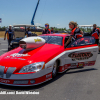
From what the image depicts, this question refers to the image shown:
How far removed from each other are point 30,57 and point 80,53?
1.93m

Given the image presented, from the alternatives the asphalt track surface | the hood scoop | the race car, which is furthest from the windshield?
the asphalt track surface

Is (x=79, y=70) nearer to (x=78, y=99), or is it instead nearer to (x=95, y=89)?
(x=95, y=89)

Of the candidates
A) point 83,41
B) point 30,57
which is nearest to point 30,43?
point 30,57

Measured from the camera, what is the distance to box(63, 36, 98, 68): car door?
5.22m

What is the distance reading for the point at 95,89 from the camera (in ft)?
13.0

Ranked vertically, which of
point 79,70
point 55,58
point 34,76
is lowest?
point 79,70

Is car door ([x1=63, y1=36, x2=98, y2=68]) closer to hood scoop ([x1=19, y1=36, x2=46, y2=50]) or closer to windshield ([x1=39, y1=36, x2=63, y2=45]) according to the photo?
windshield ([x1=39, y1=36, x2=63, y2=45])

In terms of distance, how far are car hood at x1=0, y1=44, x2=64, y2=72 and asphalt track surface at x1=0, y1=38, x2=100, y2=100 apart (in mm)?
573

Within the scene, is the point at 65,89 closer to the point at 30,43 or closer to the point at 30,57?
the point at 30,57

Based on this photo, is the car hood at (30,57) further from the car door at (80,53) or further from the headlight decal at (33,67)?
the car door at (80,53)

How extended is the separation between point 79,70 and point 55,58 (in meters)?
1.65

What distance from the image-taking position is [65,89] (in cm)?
393

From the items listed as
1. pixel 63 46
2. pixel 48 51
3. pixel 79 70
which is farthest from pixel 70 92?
pixel 79 70

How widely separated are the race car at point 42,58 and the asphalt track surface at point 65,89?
6.1 inches
